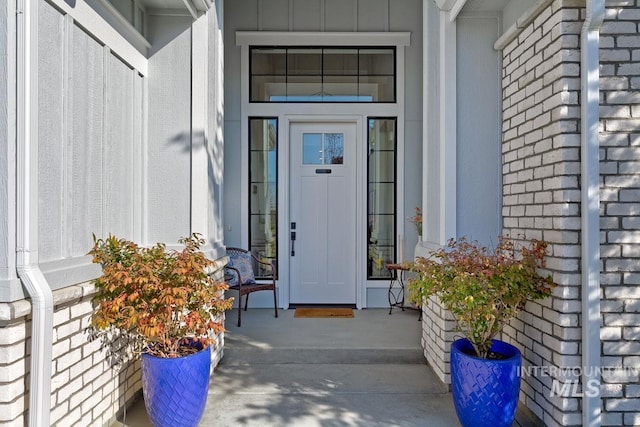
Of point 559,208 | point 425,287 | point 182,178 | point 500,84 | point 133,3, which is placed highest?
point 133,3

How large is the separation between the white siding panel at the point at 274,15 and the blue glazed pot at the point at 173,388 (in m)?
3.66

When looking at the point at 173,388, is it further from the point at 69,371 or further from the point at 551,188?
the point at 551,188

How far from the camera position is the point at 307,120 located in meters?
4.78

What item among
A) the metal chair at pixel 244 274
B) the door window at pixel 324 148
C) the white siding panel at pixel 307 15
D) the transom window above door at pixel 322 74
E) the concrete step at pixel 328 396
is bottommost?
the concrete step at pixel 328 396

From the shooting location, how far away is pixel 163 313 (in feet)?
7.07

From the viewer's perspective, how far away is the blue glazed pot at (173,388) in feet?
7.31

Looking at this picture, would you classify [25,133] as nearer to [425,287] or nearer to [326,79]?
[425,287]

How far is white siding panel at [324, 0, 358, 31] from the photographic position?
472 cm

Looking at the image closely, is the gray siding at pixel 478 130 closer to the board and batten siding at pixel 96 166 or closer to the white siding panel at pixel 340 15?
the board and batten siding at pixel 96 166

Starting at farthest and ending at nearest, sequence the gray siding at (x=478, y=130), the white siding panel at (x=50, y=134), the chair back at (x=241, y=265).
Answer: the chair back at (x=241, y=265) → the gray siding at (x=478, y=130) → the white siding panel at (x=50, y=134)

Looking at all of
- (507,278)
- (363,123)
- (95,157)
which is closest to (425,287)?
(507,278)

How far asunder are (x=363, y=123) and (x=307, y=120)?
23.9 inches

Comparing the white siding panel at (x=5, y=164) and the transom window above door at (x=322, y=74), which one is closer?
the white siding panel at (x=5, y=164)

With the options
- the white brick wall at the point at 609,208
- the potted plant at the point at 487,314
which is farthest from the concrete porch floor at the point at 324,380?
the white brick wall at the point at 609,208
